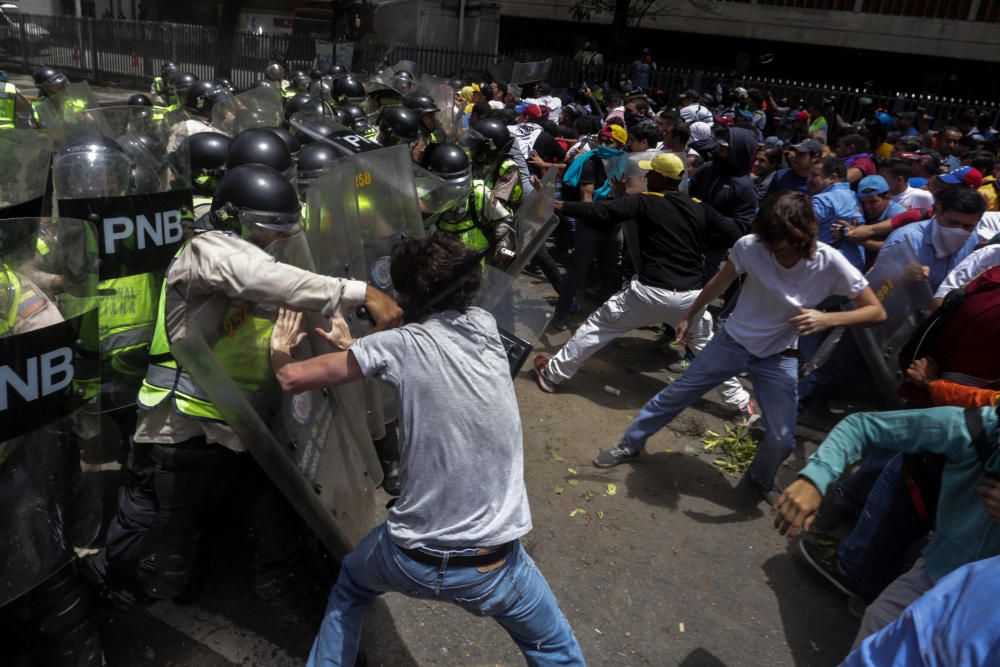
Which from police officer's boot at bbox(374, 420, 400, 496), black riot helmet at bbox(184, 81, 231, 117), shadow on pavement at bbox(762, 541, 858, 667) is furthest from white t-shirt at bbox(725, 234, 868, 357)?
black riot helmet at bbox(184, 81, 231, 117)

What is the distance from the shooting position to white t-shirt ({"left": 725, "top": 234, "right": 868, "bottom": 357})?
12.0 ft

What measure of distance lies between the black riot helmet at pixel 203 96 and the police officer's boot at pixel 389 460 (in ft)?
15.9

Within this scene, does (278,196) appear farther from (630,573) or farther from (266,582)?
(630,573)

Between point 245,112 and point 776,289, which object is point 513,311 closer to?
point 776,289

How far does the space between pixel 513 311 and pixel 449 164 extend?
1.68 meters

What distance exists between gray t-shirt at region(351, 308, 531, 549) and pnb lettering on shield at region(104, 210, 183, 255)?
5.90 feet

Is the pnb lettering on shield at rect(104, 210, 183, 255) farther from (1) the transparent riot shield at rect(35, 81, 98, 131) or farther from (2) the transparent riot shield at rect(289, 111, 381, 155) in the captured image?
(2) the transparent riot shield at rect(289, 111, 381, 155)

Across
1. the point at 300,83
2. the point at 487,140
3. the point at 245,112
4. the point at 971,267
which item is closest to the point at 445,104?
the point at 300,83

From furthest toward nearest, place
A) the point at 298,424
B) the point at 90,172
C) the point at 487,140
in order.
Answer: the point at 487,140, the point at 90,172, the point at 298,424

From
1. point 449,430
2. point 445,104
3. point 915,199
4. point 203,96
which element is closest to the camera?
point 449,430

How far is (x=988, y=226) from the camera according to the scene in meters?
4.75

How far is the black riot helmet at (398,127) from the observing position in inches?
255

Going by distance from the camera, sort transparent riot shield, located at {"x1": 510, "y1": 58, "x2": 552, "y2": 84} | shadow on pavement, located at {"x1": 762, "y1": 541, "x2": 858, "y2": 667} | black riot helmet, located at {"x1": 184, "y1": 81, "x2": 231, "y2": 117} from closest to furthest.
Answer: shadow on pavement, located at {"x1": 762, "y1": 541, "x2": 858, "y2": 667} < black riot helmet, located at {"x1": 184, "y1": 81, "x2": 231, "y2": 117} < transparent riot shield, located at {"x1": 510, "y1": 58, "x2": 552, "y2": 84}

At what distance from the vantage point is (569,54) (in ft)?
93.9
